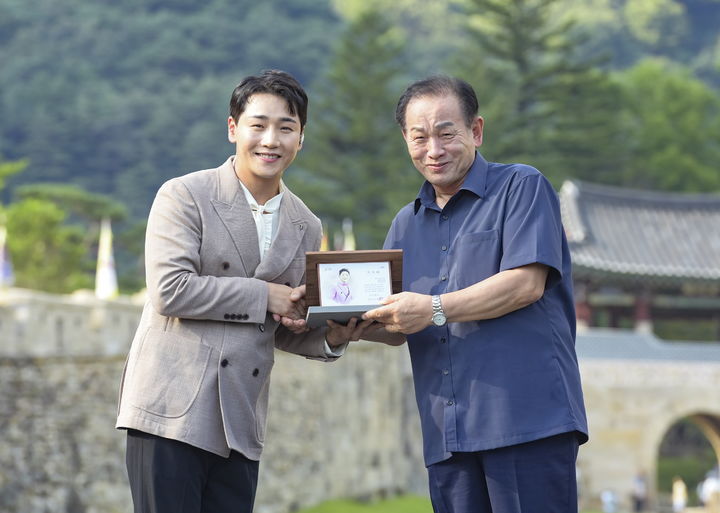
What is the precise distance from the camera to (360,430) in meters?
20.6

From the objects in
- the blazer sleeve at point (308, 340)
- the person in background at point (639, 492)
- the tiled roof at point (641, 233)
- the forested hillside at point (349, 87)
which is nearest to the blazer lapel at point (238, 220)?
the blazer sleeve at point (308, 340)

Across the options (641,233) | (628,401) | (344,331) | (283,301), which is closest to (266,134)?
(283,301)

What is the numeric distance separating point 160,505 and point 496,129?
2652cm

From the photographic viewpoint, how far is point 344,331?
385 centimetres

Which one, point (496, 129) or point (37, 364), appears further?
point (496, 129)

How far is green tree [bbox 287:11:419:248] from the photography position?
96.6ft

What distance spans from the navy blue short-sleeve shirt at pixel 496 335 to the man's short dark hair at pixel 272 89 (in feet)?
1.70

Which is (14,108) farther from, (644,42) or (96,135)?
(644,42)

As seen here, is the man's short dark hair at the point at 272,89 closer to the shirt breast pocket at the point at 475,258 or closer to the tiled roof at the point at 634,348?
the shirt breast pocket at the point at 475,258

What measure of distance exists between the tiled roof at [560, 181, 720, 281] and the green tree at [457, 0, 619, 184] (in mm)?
3108

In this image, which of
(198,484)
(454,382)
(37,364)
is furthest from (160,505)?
(37,364)

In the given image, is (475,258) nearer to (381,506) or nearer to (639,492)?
(381,506)

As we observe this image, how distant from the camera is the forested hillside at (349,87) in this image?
1226 inches

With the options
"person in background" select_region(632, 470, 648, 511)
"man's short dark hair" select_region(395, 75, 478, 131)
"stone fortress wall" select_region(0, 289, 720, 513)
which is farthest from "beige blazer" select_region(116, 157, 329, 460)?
"person in background" select_region(632, 470, 648, 511)
